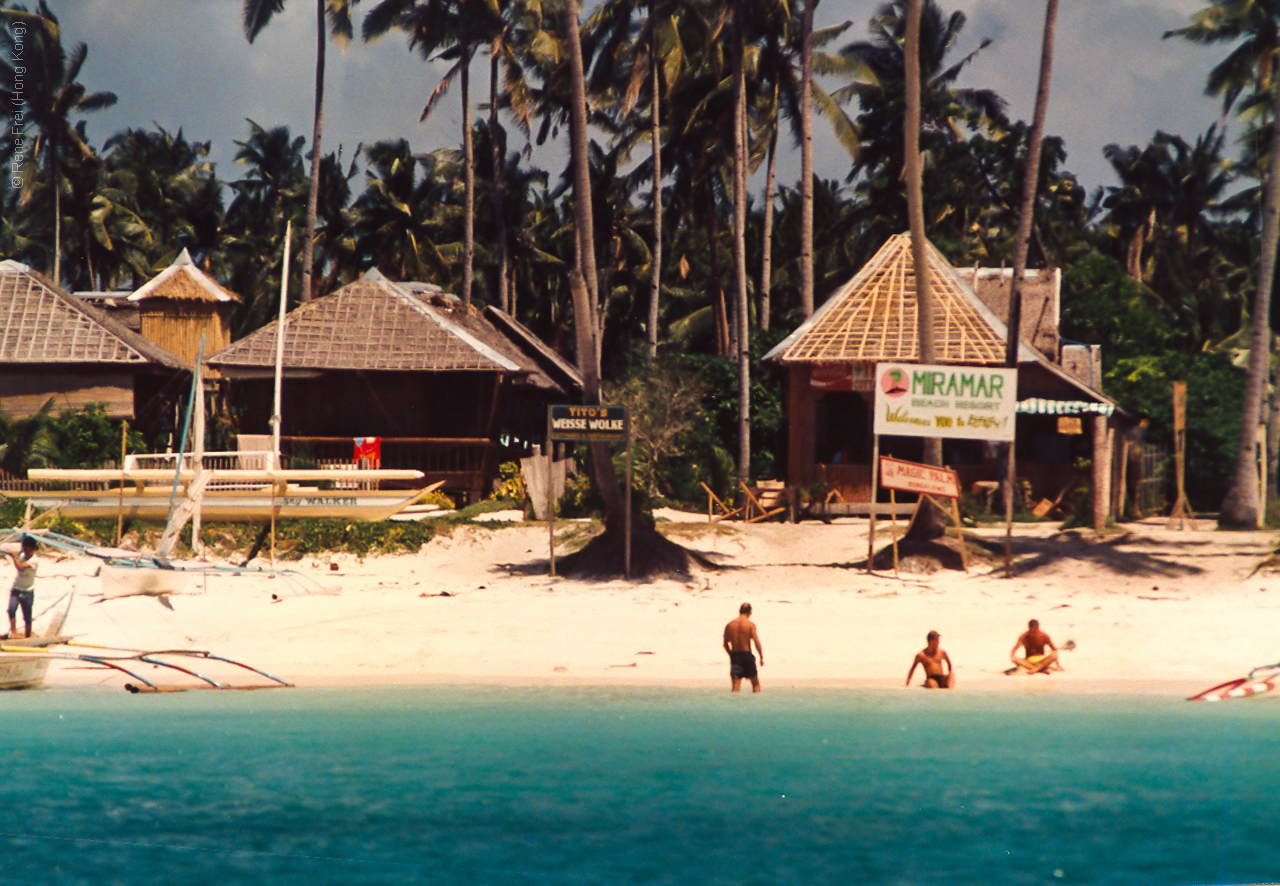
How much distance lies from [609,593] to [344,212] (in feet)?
113

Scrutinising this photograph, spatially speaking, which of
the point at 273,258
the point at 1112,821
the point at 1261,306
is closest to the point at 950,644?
the point at 1112,821

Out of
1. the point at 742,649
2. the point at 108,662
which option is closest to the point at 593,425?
the point at 742,649

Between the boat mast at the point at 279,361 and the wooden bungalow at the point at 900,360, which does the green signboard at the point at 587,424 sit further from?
the wooden bungalow at the point at 900,360

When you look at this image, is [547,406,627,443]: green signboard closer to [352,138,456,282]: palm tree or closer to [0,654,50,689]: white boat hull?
[0,654,50,689]: white boat hull

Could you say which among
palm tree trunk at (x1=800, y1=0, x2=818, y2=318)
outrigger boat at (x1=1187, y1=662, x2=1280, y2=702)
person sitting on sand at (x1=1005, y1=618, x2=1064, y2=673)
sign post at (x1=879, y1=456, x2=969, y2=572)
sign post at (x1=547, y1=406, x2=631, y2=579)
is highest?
palm tree trunk at (x1=800, y1=0, x2=818, y2=318)

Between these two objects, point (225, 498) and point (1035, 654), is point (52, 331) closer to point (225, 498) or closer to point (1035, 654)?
point (225, 498)

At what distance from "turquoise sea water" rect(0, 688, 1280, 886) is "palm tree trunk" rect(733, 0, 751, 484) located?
48.2 ft

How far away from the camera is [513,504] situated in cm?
2722

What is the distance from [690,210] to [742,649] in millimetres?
29888

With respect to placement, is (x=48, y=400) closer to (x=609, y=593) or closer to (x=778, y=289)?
(x=609, y=593)

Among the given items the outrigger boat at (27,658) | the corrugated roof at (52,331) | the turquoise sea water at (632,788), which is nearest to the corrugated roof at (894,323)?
the turquoise sea water at (632,788)

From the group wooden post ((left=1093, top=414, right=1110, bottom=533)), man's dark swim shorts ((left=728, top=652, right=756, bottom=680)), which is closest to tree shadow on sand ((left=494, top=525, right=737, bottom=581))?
man's dark swim shorts ((left=728, top=652, right=756, bottom=680))

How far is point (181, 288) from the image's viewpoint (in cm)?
3638

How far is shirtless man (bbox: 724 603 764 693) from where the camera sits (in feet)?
48.8
